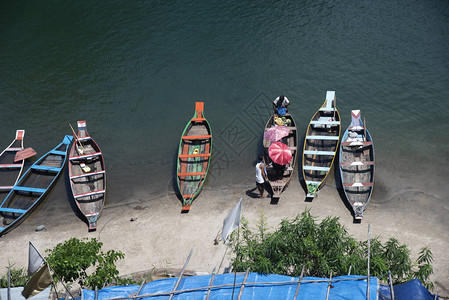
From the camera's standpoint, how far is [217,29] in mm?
26953

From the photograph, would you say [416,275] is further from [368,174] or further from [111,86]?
[111,86]

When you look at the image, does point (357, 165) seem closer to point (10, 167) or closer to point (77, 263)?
point (77, 263)

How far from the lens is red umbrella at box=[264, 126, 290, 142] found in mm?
16594

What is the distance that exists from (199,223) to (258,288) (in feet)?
20.6

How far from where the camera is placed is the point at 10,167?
17.9 m

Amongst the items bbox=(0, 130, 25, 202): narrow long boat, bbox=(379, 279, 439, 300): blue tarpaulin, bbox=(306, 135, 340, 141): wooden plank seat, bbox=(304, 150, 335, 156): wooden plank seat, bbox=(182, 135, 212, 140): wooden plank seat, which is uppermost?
bbox=(306, 135, 340, 141): wooden plank seat

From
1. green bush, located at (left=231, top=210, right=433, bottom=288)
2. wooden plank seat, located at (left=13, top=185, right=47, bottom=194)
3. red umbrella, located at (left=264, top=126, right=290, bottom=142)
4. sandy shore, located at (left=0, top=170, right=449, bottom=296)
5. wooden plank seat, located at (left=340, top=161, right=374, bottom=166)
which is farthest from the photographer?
red umbrella, located at (left=264, top=126, right=290, bottom=142)

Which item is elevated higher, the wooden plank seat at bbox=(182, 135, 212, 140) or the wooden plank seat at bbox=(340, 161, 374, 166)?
the wooden plank seat at bbox=(182, 135, 212, 140)

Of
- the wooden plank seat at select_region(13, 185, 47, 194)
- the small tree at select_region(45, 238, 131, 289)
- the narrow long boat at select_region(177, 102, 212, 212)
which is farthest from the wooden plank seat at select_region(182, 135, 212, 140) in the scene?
the small tree at select_region(45, 238, 131, 289)

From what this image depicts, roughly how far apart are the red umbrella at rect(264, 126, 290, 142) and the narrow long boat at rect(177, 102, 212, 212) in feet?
9.75

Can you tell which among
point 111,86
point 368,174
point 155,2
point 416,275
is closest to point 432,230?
point 368,174

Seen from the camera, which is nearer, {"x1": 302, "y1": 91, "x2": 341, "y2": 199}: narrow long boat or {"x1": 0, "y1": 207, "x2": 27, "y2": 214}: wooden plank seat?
{"x1": 0, "y1": 207, "x2": 27, "y2": 214}: wooden plank seat

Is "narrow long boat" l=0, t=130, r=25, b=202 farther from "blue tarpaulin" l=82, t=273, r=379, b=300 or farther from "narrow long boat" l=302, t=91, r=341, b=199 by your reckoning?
"narrow long boat" l=302, t=91, r=341, b=199

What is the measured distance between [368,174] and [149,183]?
9.75 m
